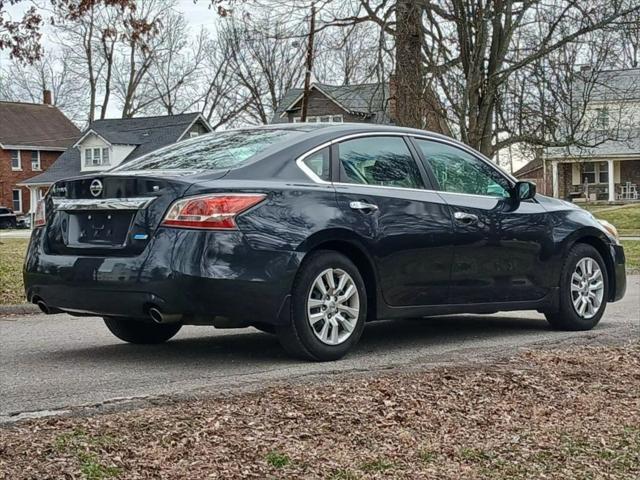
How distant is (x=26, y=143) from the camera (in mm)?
65562

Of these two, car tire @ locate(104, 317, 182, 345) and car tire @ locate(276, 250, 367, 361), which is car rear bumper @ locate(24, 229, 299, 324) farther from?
car tire @ locate(104, 317, 182, 345)

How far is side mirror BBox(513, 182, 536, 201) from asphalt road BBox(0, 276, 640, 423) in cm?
110

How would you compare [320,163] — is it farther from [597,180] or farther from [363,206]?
[597,180]

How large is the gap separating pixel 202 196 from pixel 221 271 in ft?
1.51

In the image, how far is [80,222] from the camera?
6.30 m

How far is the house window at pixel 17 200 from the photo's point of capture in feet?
212

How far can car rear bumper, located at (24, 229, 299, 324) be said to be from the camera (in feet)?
19.1

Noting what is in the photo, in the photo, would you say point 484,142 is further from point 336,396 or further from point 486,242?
point 336,396

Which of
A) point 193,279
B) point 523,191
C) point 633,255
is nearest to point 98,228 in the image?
point 193,279

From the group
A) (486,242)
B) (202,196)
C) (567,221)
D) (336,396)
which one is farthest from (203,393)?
(567,221)

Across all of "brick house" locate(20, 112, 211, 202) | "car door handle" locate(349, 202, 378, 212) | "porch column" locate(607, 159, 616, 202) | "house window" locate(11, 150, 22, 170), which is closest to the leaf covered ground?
"car door handle" locate(349, 202, 378, 212)

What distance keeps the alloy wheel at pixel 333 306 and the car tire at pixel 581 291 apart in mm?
2310

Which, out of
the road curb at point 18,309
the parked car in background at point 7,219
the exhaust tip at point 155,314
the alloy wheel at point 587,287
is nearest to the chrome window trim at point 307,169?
the exhaust tip at point 155,314

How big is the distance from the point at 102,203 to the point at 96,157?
178 ft
